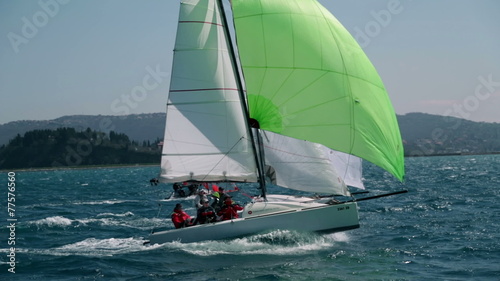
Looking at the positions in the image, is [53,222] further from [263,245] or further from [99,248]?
[263,245]

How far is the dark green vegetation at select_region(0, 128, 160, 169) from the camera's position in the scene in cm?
17200

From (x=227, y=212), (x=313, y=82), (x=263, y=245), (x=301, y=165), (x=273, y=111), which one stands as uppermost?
(x=313, y=82)

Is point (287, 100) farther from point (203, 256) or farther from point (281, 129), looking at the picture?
point (203, 256)

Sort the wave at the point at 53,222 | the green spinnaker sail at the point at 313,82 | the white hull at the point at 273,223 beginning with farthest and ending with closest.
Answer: the wave at the point at 53,222, the white hull at the point at 273,223, the green spinnaker sail at the point at 313,82

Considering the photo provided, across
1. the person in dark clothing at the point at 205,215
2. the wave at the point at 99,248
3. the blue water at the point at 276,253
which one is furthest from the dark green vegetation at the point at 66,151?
the person in dark clothing at the point at 205,215

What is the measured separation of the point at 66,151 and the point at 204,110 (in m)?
165

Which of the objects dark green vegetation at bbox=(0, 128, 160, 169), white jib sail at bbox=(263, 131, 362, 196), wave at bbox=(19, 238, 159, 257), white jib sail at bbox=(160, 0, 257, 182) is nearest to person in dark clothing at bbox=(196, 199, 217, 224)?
white jib sail at bbox=(160, 0, 257, 182)

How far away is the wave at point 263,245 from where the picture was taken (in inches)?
643

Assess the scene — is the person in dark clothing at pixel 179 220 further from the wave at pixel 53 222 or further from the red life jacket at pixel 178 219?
the wave at pixel 53 222

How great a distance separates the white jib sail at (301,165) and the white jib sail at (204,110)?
2.36 feet

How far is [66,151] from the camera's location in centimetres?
17388

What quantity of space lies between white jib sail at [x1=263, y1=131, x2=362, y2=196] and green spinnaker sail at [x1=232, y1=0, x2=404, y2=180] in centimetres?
98

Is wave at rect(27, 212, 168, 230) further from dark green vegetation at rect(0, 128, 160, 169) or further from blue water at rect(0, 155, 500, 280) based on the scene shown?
dark green vegetation at rect(0, 128, 160, 169)

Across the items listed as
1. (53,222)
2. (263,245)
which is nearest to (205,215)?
(263,245)
